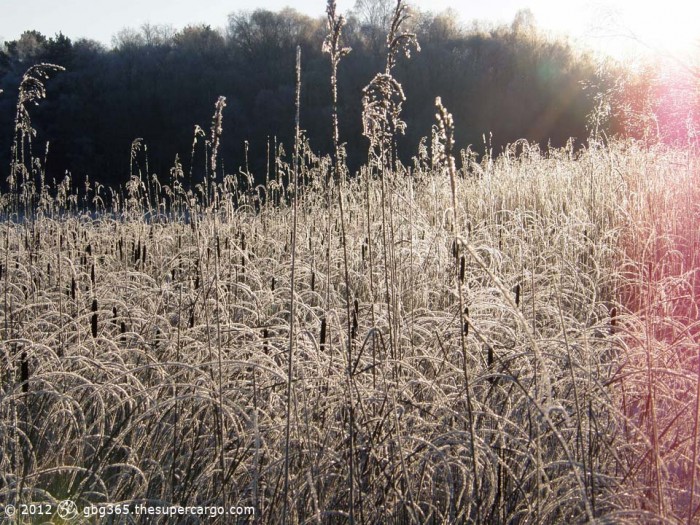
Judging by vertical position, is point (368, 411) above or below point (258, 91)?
below

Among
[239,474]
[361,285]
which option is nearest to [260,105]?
[361,285]

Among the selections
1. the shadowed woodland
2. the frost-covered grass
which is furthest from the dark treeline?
the frost-covered grass

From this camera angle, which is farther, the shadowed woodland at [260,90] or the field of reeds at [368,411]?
the shadowed woodland at [260,90]

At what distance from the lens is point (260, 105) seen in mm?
30062

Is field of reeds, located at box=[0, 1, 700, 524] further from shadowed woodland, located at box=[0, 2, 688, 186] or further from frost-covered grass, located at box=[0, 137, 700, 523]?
shadowed woodland, located at box=[0, 2, 688, 186]

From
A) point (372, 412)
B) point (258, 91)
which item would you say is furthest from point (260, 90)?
point (372, 412)

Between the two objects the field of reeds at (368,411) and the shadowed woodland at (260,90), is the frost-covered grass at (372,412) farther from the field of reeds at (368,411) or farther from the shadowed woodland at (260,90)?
the shadowed woodland at (260,90)

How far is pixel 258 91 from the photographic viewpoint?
105ft

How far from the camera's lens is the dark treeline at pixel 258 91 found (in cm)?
2691

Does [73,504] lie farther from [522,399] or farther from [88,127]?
[88,127]

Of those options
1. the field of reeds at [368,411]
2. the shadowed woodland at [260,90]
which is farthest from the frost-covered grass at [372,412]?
the shadowed woodland at [260,90]

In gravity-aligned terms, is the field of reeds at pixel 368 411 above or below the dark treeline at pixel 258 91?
below

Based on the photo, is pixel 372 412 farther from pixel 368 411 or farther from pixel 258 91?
pixel 258 91

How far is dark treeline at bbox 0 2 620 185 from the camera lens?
88.3 ft
